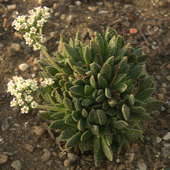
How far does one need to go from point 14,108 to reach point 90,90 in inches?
53.3

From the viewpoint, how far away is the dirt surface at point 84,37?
470cm

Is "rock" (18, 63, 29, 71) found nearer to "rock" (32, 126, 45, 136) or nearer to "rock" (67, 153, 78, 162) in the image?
"rock" (32, 126, 45, 136)

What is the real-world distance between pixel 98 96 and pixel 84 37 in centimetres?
202

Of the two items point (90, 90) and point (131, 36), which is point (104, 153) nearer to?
point (90, 90)

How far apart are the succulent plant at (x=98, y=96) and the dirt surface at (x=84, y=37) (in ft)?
1.01

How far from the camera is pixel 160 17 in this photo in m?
6.41

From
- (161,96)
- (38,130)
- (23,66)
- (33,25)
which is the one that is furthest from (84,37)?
(38,130)

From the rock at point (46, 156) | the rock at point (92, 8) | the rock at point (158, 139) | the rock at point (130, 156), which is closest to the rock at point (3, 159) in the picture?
the rock at point (46, 156)

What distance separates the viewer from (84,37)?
6.13 meters

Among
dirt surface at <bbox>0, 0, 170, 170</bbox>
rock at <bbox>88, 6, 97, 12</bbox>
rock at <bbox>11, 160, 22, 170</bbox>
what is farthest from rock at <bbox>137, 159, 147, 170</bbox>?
rock at <bbox>88, 6, 97, 12</bbox>

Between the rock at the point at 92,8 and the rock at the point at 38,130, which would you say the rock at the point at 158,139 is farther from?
the rock at the point at 92,8

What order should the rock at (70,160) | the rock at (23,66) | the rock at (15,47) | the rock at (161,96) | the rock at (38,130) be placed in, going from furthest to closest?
the rock at (15,47) < the rock at (23,66) < the rock at (161,96) < the rock at (38,130) < the rock at (70,160)

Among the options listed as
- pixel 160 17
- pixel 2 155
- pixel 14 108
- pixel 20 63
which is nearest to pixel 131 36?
pixel 160 17

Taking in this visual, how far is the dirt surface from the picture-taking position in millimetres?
4695
